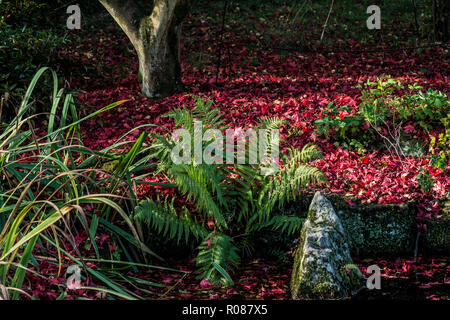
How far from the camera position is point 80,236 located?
12.7ft

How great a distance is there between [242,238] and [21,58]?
13.2 ft

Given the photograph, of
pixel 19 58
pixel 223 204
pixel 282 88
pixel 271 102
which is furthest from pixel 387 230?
pixel 19 58

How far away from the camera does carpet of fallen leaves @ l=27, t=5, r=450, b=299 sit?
3.71m

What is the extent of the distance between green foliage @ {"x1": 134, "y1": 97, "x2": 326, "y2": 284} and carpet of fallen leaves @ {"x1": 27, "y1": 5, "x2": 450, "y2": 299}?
0.64 ft

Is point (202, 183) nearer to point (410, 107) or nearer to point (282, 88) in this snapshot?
point (410, 107)

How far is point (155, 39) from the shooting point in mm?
6250

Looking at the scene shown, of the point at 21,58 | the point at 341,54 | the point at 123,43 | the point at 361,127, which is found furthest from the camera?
the point at 123,43

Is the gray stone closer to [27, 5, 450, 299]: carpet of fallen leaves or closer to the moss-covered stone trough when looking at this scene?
[27, 5, 450, 299]: carpet of fallen leaves

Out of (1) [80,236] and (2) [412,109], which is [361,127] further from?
(1) [80,236]

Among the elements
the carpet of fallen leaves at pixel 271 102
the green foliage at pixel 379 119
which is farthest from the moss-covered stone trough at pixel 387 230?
the green foliage at pixel 379 119

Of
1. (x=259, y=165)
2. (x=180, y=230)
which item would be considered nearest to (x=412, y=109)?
(x=259, y=165)

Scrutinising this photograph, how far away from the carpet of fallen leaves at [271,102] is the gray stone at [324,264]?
132mm

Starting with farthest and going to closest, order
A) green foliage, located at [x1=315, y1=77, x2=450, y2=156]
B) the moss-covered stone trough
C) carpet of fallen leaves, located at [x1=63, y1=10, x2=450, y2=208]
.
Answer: green foliage, located at [x1=315, y1=77, x2=450, y2=156], carpet of fallen leaves, located at [x1=63, y1=10, x2=450, y2=208], the moss-covered stone trough

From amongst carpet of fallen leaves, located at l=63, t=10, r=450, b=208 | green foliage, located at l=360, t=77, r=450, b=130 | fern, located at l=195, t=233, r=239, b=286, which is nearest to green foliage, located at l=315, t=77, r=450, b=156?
green foliage, located at l=360, t=77, r=450, b=130
